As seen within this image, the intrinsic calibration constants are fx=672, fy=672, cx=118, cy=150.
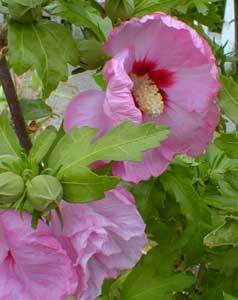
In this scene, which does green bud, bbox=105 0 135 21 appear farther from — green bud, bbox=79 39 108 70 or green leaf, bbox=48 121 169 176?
green leaf, bbox=48 121 169 176

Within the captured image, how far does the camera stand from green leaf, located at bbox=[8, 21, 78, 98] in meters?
0.86

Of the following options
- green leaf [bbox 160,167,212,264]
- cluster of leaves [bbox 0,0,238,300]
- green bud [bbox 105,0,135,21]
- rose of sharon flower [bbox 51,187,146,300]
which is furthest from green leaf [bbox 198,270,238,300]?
green bud [bbox 105,0,135,21]

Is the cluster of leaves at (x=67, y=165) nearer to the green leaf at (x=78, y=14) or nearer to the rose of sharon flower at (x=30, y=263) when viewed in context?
the rose of sharon flower at (x=30, y=263)

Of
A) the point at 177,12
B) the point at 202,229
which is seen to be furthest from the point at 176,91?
the point at 177,12

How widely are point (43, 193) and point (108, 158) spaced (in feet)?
0.30

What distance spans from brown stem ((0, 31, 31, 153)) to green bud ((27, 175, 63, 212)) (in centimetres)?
26

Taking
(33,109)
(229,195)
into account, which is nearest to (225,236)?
(229,195)

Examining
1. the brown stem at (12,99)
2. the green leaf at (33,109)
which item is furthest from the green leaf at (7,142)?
the green leaf at (33,109)

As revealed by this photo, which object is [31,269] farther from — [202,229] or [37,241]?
[202,229]

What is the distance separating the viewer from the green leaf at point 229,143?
94cm

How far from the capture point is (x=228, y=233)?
943 millimetres

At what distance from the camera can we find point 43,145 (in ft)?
2.68

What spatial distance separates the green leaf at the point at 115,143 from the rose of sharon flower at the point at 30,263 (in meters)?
0.09

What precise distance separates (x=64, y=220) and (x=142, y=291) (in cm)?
43
